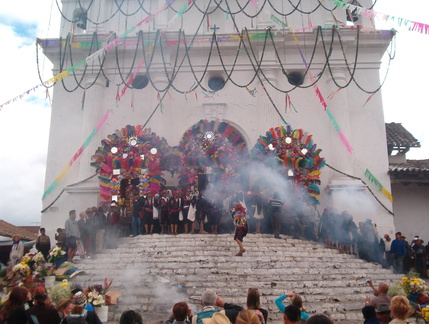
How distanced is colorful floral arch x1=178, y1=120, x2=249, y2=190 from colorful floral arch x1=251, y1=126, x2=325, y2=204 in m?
0.86

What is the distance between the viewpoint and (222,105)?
66.3 ft

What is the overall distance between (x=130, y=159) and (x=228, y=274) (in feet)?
26.9

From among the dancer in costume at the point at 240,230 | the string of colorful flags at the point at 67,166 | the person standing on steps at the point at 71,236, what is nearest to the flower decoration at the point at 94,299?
the person standing on steps at the point at 71,236

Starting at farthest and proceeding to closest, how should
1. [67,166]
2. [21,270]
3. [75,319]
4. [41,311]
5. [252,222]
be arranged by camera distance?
[67,166], [252,222], [21,270], [41,311], [75,319]

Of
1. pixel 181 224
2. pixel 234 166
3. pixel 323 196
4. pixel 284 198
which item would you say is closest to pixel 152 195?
pixel 181 224

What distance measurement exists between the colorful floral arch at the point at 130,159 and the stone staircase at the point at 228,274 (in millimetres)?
3967

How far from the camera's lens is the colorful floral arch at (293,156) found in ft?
56.1

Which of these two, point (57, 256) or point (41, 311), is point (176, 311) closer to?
point (41, 311)

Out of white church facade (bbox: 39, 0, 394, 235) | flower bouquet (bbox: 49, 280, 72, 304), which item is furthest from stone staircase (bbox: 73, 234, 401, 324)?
white church facade (bbox: 39, 0, 394, 235)

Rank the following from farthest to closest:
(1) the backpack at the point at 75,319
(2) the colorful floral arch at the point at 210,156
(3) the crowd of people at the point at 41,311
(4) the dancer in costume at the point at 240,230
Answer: (2) the colorful floral arch at the point at 210,156, (4) the dancer in costume at the point at 240,230, (3) the crowd of people at the point at 41,311, (1) the backpack at the point at 75,319

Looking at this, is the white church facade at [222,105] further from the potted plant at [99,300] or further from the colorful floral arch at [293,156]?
the potted plant at [99,300]

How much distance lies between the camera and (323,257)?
496 inches

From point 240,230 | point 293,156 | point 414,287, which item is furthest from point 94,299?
point 293,156

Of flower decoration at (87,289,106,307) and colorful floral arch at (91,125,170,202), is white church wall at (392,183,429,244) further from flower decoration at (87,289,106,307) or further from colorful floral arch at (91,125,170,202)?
flower decoration at (87,289,106,307)
